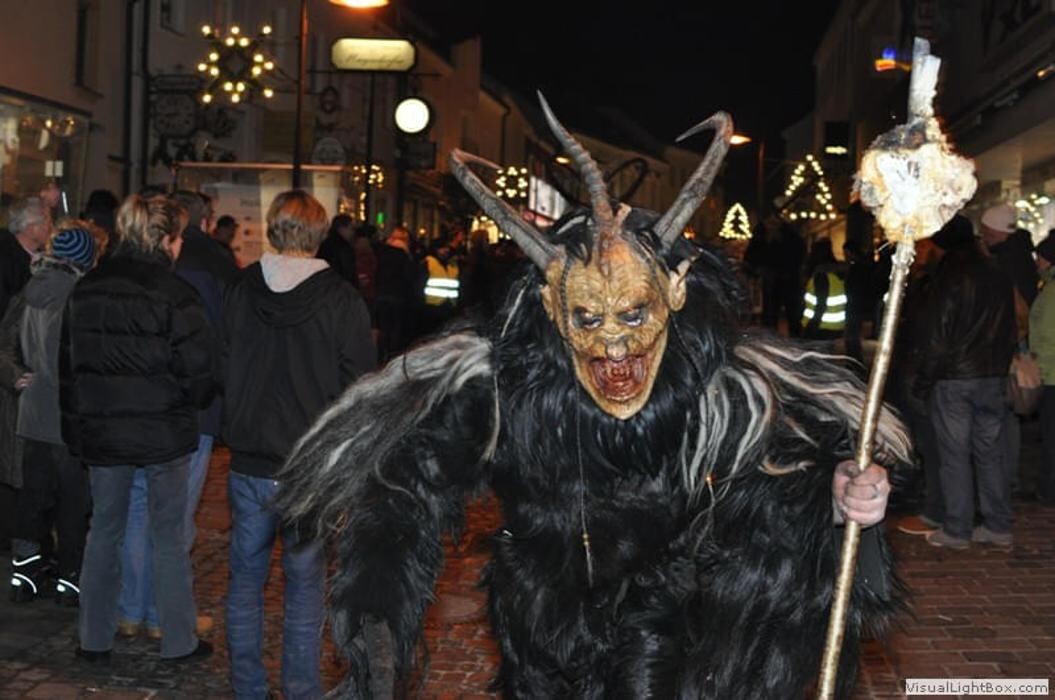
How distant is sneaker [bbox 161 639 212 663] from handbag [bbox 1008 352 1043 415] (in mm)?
5920

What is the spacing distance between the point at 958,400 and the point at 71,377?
5.48 metres

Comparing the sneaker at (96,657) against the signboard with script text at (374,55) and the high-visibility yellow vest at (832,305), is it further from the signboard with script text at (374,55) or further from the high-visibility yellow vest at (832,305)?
the signboard with script text at (374,55)

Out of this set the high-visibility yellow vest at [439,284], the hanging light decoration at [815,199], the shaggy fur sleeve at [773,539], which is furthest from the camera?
the hanging light decoration at [815,199]

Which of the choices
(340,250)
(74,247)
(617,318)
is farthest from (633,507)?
(340,250)

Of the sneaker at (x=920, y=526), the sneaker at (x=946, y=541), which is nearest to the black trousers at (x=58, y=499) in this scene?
the sneaker at (x=946, y=541)

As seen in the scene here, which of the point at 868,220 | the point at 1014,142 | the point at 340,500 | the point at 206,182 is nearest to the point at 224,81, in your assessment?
the point at 206,182

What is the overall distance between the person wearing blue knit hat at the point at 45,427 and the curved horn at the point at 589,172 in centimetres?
443

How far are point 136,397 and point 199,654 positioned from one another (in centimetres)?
128

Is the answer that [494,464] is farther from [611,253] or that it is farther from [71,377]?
[71,377]

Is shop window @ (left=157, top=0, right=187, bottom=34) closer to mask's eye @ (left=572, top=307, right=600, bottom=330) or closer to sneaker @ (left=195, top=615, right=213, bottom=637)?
sneaker @ (left=195, top=615, right=213, bottom=637)

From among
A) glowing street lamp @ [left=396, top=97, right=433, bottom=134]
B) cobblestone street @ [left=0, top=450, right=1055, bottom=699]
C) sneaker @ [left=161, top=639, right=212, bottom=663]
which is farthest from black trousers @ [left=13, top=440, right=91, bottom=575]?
glowing street lamp @ [left=396, top=97, right=433, bottom=134]

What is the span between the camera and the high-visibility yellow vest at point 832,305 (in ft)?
43.9

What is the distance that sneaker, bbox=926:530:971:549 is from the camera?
948cm

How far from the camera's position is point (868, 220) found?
70.7 feet
